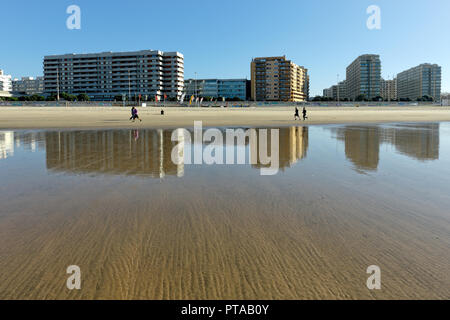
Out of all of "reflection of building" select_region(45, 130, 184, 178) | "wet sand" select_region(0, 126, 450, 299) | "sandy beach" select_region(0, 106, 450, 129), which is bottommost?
"wet sand" select_region(0, 126, 450, 299)

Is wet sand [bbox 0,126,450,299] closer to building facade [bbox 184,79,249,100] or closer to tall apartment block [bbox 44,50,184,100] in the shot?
tall apartment block [bbox 44,50,184,100]

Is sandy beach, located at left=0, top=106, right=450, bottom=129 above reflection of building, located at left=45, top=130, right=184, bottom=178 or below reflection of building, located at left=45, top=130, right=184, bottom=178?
above

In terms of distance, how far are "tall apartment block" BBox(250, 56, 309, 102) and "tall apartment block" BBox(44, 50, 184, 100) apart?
1572 inches

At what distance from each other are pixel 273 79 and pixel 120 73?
75025mm

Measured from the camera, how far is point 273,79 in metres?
175

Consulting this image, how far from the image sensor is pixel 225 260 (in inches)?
138

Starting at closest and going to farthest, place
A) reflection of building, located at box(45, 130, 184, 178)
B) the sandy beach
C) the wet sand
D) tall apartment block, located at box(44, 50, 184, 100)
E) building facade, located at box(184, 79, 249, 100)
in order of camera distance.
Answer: the wet sand
reflection of building, located at box(45, 130, 184, 178)
the sandy beach
tall apartment block, located at box(44, 50, 184, 100)
building facade, located at box(184, 79, 249, 100)

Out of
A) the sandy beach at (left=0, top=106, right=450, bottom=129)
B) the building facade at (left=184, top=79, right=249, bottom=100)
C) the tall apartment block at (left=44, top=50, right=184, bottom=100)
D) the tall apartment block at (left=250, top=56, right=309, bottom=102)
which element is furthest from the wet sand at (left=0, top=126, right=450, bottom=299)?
the building facade at (left=184, top=79, right=249, bottom=100)

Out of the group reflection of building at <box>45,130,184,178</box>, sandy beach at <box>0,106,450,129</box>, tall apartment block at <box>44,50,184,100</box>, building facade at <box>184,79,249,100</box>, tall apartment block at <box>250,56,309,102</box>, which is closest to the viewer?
reflection of building at <box>45,130,184,178</box>

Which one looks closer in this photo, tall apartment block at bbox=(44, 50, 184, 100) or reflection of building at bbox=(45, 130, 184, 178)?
reflection of building at bbox=(45, 130, 184, 178)

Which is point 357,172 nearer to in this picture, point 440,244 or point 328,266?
point 440,244

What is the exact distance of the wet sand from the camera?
3.02m

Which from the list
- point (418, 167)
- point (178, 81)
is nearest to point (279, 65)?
point (178, 81)

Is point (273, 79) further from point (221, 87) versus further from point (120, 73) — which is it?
point (120, 73)
